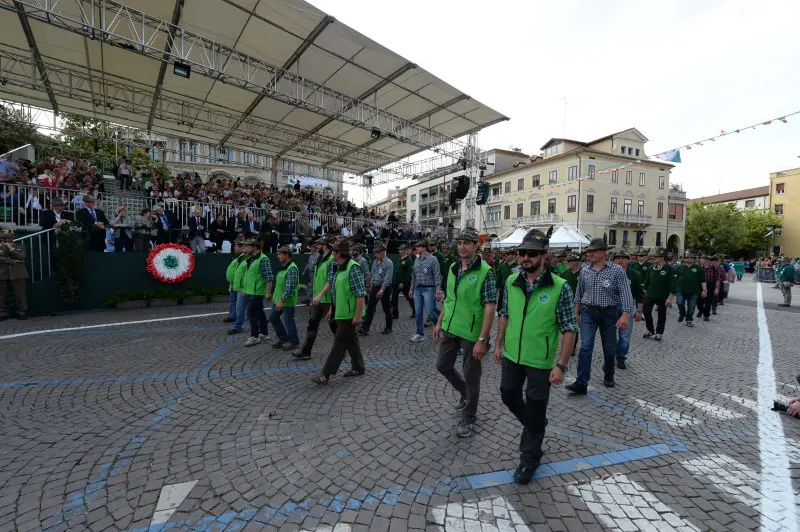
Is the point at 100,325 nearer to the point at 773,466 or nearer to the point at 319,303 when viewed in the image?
the point at 319,303

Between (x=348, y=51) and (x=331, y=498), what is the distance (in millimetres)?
13530

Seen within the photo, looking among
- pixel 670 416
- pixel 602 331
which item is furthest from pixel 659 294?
pixel 670 416

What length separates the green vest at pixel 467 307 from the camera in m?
3.74

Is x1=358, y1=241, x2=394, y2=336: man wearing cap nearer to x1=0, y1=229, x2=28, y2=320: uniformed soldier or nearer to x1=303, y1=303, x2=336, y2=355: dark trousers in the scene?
x1=303, y1=303, x2=336, y2=355: dark trousers

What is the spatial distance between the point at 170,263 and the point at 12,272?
3.36 m

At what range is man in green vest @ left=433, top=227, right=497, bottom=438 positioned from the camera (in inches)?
145

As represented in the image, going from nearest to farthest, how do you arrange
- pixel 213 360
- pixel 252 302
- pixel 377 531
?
pixel 377 531 < pixel 213 360 < pixel 252 302

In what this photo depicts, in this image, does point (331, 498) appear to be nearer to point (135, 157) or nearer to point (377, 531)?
point (377, 531)

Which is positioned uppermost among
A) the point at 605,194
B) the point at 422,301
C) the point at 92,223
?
the point at 605,194

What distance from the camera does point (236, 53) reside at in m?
12.3

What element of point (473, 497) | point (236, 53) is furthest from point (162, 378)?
point (236, 53)

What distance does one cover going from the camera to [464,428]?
11.9 feet

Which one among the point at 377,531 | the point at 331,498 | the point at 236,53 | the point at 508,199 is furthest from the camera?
the point at 508,199

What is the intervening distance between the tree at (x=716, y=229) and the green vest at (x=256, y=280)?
192 ft
